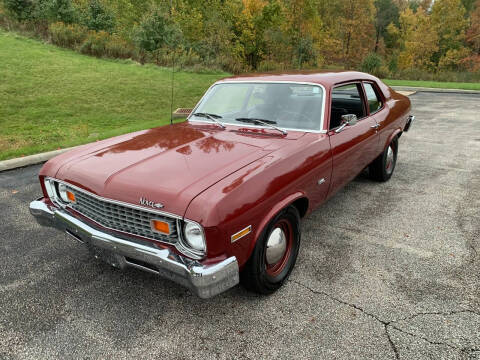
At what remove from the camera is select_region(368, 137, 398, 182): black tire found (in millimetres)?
4820

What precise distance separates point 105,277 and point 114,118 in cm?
681

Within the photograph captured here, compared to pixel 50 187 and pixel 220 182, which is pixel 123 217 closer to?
pixel 220 182

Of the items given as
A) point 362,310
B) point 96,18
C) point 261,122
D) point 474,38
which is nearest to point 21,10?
point 96,18

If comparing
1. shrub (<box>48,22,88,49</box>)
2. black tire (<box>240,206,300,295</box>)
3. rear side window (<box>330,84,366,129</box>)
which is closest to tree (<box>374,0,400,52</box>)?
shrub (<box>48,22,88,49</box>)

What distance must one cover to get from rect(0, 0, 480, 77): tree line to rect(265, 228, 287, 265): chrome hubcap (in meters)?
14.8

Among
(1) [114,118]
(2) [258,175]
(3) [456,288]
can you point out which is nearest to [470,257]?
(3) [456,288]

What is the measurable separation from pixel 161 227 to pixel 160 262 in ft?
0.73

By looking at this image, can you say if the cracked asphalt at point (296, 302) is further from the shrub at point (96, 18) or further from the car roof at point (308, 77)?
the shrub at point (96, 18)

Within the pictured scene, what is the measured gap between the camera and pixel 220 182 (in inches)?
91.0

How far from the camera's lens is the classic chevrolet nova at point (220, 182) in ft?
7.20

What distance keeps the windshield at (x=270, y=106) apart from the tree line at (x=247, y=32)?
13.3 meters

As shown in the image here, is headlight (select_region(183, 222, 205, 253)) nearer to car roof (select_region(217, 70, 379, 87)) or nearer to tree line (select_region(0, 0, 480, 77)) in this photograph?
car roof (select_region(217, 70, 379, 87))

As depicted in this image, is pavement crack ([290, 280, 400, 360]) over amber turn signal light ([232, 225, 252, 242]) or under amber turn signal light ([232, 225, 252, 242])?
under

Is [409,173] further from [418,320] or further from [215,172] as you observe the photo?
[215,172]
